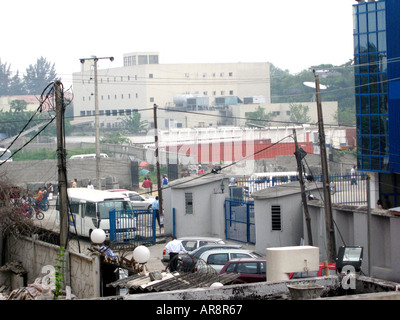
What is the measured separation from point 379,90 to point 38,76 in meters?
135

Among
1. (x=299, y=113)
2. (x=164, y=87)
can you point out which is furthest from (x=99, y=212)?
(x=164, y=87)

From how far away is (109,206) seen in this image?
23.0 metres

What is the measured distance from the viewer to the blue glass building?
83.8 feet

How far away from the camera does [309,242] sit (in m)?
18.6

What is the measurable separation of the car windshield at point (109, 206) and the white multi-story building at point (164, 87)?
225 feet

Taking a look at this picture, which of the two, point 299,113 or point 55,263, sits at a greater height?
point 299,113

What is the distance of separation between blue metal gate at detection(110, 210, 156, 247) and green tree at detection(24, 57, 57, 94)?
13413 cm

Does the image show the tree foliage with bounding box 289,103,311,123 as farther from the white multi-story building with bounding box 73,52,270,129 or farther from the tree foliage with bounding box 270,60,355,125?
the white multi-story building with bounding box 73,52,270,129

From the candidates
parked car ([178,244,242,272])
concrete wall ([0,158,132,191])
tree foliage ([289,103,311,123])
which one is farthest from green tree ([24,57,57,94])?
parked car ([178,244,242,272])

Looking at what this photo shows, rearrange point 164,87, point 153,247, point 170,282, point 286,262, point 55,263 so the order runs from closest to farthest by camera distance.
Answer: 1. point 286,262
2. point 170,282
3. point 55,263
4. point 153,247
5. point 164,87

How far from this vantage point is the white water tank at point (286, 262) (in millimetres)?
8969

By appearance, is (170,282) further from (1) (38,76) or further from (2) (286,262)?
(1) (38,76)

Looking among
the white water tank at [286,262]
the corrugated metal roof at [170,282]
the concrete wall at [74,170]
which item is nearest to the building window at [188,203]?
the corrugated metal roof at [170,282]
